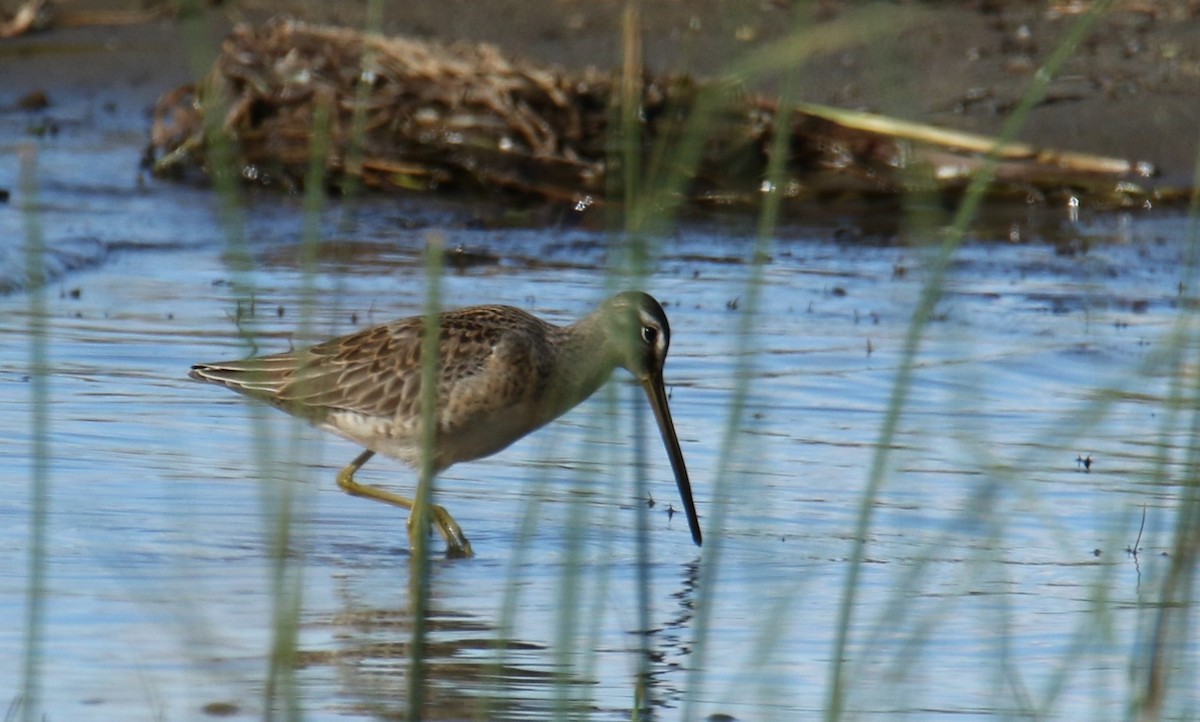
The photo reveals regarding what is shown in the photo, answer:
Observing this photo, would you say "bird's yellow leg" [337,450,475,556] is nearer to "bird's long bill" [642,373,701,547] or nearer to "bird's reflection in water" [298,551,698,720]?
"bird's reflection in water" [298,551,698,720]

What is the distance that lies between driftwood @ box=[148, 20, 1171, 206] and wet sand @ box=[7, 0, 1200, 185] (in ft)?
1.15

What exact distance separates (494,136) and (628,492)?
5036 millimetres

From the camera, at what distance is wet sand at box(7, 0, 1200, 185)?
1168 cm

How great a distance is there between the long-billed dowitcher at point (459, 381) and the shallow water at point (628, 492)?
0.15 m

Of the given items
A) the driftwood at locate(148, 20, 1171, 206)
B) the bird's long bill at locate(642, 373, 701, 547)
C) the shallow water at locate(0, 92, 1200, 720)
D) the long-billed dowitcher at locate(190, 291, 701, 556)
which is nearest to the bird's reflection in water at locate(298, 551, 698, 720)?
the shallow water at locate(0, 92, 1200, 720)

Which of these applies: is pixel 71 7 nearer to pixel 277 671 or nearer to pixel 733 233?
pixel 733 233

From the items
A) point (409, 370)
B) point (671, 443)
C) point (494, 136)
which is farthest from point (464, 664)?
point (494, 136)

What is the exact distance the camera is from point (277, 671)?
9.78 ft

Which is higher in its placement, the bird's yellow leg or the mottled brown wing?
the mottled brown wing

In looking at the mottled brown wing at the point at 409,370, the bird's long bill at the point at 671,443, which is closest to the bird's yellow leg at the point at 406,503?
the mottled brown wing at the point at 409,370

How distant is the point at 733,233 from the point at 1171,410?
7331mm

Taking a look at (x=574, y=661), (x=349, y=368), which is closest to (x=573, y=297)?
(x=349, y=368)

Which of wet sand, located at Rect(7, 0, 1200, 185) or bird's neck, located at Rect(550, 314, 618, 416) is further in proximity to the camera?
wet sand, located at Rect(7, 0, 1200, 185)

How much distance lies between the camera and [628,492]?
6.53m
